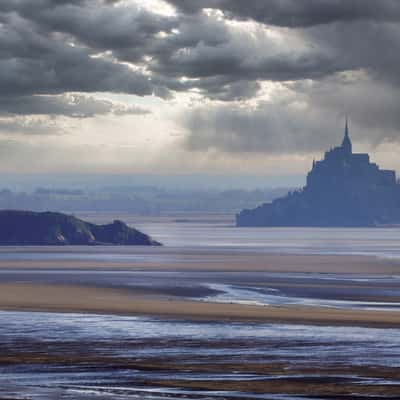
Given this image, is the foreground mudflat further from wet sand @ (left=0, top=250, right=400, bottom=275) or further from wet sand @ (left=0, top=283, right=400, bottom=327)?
wet sand @ (left=0, top=250, right=400, bottom=275)

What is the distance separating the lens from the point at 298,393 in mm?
36000

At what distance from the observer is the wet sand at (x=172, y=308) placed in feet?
212

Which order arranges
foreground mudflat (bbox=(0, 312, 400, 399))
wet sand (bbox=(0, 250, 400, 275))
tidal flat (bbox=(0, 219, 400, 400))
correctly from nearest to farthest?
1. foreground mudflat (bbox=(0, 312, 400, 399))
2. tidal flat (bbox=(0, 219, 400, 400))
3. wet sand (bbox=(0, 250, 400, 275))

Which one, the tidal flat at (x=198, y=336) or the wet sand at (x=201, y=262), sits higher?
the wet sand at (x=201, y=262)

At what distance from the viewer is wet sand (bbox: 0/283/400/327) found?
64.6 metres

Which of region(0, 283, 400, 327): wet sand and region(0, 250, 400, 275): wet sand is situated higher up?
region(0, 250, 400, 275): wet sand

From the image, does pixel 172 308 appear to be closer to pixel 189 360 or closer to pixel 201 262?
pixel 189 360

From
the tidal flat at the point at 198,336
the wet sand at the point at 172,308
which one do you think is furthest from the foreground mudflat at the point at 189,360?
the wet sand at the point at 172,308

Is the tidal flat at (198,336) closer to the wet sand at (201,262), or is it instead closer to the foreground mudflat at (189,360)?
the foreground mudflat at (189,360)

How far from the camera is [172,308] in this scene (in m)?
72.8

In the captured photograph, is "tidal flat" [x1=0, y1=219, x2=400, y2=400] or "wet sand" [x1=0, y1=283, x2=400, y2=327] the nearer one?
"tidal flat" [x1=0, y1=219, x2=400, y2=400]

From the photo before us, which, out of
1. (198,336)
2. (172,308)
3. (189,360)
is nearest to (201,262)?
(172,308)

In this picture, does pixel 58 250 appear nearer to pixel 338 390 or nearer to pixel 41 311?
pixel 41 311

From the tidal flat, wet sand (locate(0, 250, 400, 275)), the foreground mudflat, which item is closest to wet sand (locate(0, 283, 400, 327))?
the tidal flat
